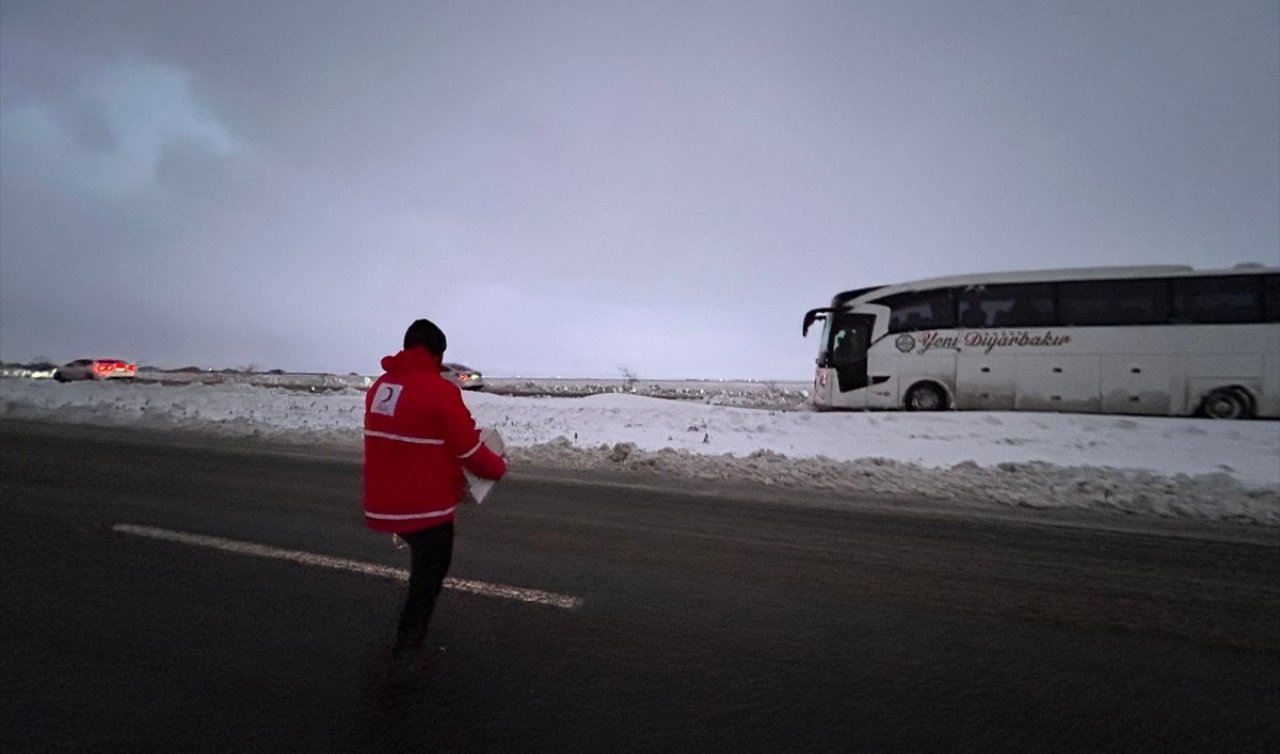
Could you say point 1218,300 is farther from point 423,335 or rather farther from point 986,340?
point 423,335

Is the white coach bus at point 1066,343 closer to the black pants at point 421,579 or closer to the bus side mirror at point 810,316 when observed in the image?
the bus side mirror at point 810,316

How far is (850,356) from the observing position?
715 inches

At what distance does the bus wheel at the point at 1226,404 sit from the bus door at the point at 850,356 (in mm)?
7894

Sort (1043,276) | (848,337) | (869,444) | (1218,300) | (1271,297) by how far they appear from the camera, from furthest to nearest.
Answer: (848,337), (1043,276), (1218,300), (1271,297), (869,444)

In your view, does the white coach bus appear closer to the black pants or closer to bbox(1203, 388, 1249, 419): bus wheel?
bbox(1203, 388, 1249, 419): bus wheel

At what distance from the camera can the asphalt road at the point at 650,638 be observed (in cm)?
249

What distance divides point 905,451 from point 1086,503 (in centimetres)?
388

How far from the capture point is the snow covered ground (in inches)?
→ 334

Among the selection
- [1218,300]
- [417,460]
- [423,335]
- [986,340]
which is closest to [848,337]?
[986,340]

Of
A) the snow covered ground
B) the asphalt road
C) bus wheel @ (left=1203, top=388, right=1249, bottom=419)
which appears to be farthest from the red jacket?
bus wheel @ (left=1203, top=388, right=1249, bottom=419)

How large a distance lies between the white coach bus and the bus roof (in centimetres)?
3

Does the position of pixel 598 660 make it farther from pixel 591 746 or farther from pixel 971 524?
pixel 971 524

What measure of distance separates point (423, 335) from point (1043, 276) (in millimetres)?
17796

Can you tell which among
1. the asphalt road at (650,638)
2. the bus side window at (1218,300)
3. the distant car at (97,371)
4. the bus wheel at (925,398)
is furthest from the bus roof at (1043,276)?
the distant car at (97,371)
